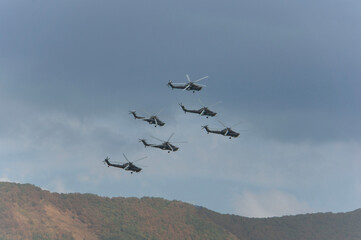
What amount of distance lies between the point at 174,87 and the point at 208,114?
1579 centimetres

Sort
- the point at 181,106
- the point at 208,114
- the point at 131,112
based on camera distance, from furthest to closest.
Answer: the point at 131,112 → the point at 181,106 → the point at 208,114

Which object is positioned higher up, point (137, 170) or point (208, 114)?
point (208, 114)

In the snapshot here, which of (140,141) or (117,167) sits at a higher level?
(140,141)

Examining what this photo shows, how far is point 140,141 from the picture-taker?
556ft

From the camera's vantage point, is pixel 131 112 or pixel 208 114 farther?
pixel 131 112

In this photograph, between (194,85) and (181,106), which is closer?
(194,85)

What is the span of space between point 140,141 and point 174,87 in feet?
72.3

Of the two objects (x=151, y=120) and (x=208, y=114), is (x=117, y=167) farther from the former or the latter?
(x=208, y=114)

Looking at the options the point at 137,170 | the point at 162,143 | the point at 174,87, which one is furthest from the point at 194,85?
the point at 137,170

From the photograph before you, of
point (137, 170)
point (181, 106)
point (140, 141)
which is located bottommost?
point (137, 170)

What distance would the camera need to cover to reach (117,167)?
163375 millimetres

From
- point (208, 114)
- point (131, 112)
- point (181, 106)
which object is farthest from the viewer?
point (131, 112)

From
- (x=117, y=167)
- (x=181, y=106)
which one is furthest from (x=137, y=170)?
(x=181, y=106)

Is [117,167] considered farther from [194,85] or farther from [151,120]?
[194,85]
